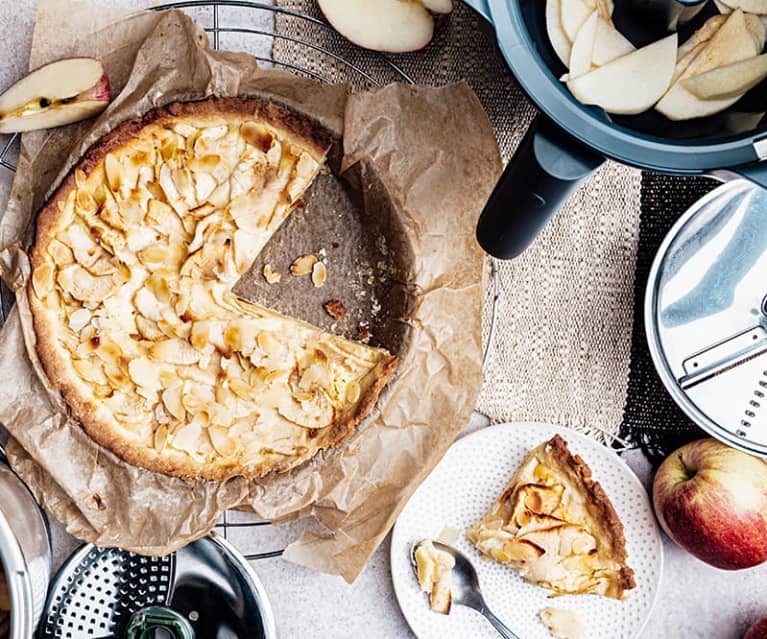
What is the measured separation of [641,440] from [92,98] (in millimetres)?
1426

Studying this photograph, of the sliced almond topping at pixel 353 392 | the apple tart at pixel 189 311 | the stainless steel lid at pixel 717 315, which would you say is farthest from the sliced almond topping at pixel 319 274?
the stainless steel lid at pixel 717 315

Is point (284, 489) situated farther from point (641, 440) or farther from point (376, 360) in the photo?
point (641, 440)

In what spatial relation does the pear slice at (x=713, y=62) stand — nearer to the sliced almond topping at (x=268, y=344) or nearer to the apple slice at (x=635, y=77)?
the apple slice at (x=635, y=77)

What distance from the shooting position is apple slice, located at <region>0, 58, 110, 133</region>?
1848mm

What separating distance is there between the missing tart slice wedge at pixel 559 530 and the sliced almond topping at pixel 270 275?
2.28 feet

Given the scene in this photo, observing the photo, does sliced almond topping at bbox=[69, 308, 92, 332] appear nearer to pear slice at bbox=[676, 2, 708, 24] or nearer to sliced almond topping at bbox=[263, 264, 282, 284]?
sliced almond topping at bbox=[263, 264, 282, 284]

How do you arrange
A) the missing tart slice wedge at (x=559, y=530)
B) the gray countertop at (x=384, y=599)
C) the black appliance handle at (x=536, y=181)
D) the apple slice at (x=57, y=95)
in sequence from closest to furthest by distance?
the black appliance handle at (x=536, y=181)
the apple slice at (x=57, y=95)
the missing tart slice wedge at (x=559, y=530)
the gray countertop at (x=384, y=599)

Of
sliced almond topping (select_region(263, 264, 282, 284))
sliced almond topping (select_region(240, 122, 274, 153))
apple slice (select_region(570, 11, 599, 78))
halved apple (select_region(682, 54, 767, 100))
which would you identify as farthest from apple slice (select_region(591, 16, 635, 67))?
sliced almond topping (select_region(263, 264, 282, 284))

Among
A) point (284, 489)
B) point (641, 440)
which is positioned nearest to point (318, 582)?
point (284, 489)

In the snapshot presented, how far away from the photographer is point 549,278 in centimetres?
202

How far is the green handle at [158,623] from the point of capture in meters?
1.99

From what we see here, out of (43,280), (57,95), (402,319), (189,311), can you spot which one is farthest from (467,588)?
(57,95)

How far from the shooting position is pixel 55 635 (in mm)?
2018

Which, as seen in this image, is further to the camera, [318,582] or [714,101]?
[318,582]
